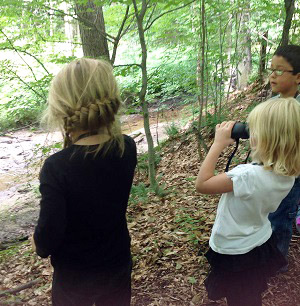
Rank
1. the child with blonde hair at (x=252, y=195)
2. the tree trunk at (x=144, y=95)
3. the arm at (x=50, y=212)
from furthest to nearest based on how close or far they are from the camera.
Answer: the tree trunk at (x=144, y=95)
the child with blonde hair at (x=252, y=195)
the arm at (x=50, y=212)

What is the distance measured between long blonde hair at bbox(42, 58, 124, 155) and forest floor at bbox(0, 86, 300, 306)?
174 cm

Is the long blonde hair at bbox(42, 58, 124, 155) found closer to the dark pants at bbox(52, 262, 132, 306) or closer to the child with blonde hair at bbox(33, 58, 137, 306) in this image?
the child with blonde hair at bbox(33, 58, 137, 306)

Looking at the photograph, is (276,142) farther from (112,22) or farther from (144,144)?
(144,144)

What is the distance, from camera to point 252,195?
1.67 metres

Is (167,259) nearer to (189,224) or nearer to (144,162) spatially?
(189,224)

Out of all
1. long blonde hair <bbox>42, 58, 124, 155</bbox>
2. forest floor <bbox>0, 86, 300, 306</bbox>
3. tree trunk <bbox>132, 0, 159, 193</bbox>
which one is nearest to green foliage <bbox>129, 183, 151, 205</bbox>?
forest floor <bbox>0, 86, 300, 306</bbox>

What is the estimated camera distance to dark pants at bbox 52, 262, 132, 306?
60.8 inches

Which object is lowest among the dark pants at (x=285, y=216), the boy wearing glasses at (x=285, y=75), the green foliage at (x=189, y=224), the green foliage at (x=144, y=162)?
the green foliage at (x=144, y=162)

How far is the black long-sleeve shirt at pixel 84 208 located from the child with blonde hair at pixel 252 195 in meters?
0.49

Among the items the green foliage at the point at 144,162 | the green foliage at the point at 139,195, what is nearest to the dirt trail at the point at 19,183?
the green foliage at the point at 144,162

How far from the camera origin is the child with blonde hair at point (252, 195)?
165 cm

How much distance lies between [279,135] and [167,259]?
6.11ft

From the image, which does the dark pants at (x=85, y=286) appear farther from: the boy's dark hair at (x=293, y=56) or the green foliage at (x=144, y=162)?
the green foliage at (x=144, y=162)

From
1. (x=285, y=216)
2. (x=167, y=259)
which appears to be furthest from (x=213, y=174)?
(x=167, y=259)
